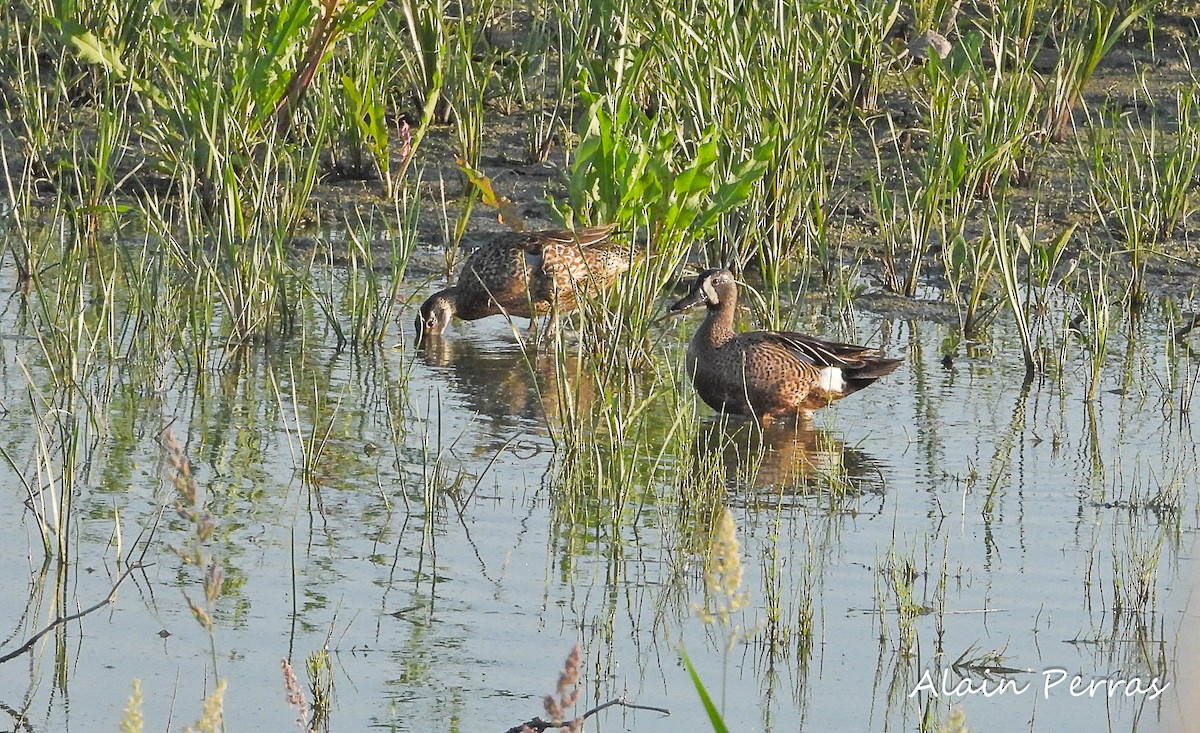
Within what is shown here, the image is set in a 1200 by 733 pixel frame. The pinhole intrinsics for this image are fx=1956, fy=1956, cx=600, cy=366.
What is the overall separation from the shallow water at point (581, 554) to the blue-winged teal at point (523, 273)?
42.1 inches

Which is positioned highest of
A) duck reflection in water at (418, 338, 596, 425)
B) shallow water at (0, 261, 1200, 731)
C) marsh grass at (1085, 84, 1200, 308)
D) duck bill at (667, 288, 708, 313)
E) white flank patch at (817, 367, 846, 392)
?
marsh grass at (1085, 84, 1200, 308)

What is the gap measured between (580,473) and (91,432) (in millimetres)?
1709

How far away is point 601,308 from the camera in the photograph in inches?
287

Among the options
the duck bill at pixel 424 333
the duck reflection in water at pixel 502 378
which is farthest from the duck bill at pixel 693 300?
the duck bill at pixel 424 333

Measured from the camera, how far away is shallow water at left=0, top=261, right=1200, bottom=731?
4332 millimetres

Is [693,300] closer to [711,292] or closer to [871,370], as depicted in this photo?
[711,292]

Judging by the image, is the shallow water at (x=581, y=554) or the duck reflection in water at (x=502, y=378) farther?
the duck reflection in water at (x=502, y=378)

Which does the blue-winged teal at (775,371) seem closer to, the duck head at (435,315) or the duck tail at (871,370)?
the duck tail at (871,370)

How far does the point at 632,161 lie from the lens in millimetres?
8234

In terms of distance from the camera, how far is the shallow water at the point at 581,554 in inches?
171

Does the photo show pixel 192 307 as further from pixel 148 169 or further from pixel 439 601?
pixel 148 169

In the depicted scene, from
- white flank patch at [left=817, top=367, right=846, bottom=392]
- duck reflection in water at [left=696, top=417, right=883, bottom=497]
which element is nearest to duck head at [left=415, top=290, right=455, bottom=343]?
duck reflection in water at [left=696, top=417, right=883, bottom=497]

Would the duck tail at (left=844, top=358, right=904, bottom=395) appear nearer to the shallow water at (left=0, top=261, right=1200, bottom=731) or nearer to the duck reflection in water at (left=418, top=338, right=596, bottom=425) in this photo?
the shallow water at (left=0, top=261, right=1200, bottom=731)

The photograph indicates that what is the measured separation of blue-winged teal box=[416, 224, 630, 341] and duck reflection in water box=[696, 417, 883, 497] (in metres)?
1.50
